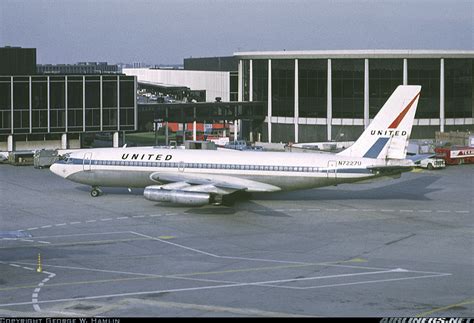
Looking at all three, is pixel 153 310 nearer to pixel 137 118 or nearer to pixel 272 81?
pixel 137 118

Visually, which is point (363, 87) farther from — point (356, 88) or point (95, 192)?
point (95, 192)

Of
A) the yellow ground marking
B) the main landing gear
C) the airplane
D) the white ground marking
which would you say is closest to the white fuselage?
the airplane

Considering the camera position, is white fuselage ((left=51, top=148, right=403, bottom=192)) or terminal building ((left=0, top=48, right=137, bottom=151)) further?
terminal building ((left=0, top=48, right=137, bottom=151))

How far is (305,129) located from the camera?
5187 inches

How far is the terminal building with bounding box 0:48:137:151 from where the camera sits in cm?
10975

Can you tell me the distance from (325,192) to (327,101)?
1955 inches

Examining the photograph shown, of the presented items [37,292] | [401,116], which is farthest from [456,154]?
[37,292]

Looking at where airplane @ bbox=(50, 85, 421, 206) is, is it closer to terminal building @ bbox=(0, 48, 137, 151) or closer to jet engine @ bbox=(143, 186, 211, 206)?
jet engine @ bbox=(143, 186, 211, 206)

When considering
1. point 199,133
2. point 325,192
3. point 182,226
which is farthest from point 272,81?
point 182,226

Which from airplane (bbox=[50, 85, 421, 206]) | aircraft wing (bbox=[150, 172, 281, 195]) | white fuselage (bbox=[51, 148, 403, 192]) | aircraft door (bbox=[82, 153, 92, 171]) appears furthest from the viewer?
aircraft door (bbox=[82, 153, 92, 171])

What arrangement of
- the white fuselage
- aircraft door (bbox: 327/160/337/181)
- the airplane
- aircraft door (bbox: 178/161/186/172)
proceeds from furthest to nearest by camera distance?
aircraft door (bbox: 178/161/186/172)
the white fuselage
aircraft door (bbox: 327/160/337/181)
the airplane

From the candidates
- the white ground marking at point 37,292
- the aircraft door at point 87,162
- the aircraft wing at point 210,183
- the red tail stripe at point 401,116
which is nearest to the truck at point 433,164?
the red tail stripe at point 401,116

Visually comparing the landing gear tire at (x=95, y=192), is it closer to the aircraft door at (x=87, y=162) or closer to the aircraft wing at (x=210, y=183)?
the aircraft door at (x=87, y=162)

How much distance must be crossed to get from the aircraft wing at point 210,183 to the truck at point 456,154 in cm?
3768
